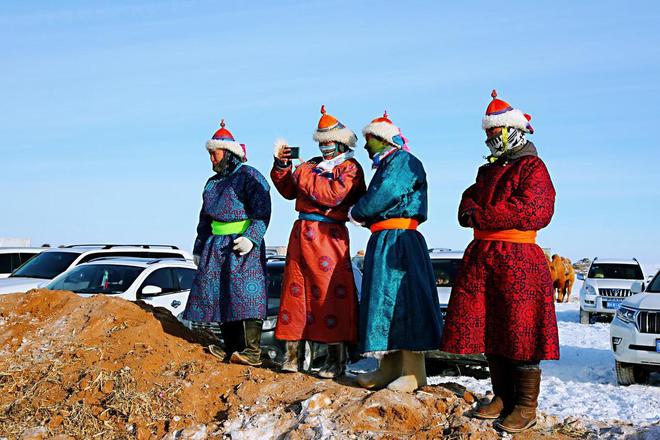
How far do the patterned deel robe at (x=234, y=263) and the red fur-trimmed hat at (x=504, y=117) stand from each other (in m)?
2.10

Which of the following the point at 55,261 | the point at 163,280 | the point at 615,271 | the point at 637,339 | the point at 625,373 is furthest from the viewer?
the point at 615,271

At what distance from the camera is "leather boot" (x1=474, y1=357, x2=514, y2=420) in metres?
5.13

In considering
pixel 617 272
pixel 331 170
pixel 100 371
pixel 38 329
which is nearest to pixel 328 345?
pixel 331 170

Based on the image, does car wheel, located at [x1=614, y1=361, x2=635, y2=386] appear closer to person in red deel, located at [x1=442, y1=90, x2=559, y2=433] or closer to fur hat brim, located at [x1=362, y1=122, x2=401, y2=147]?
person in red deel, located at [x1=442, y1=90, x2=559, y2=433]

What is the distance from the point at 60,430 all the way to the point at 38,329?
1597 millimetres

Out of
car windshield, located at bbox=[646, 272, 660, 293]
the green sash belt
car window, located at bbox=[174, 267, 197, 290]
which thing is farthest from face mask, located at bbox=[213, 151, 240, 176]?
car windshield, located at bbox=[646, 272, 660, 293]

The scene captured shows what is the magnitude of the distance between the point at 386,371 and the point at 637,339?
498 cm

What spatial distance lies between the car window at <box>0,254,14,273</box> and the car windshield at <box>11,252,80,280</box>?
3283 millimetres

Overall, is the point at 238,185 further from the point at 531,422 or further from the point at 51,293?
the point at 531,422

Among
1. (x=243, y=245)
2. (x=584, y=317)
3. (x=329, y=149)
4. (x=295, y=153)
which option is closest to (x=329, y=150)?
(x=329, y=149)

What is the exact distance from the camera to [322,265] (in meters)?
5.95

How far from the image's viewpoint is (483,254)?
511cm

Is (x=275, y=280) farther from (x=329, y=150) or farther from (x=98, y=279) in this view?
(x=329, y=150)

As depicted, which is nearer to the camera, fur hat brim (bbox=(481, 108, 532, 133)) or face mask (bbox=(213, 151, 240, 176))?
fur hat brim (bbox=(481, 108, 532, 133))
